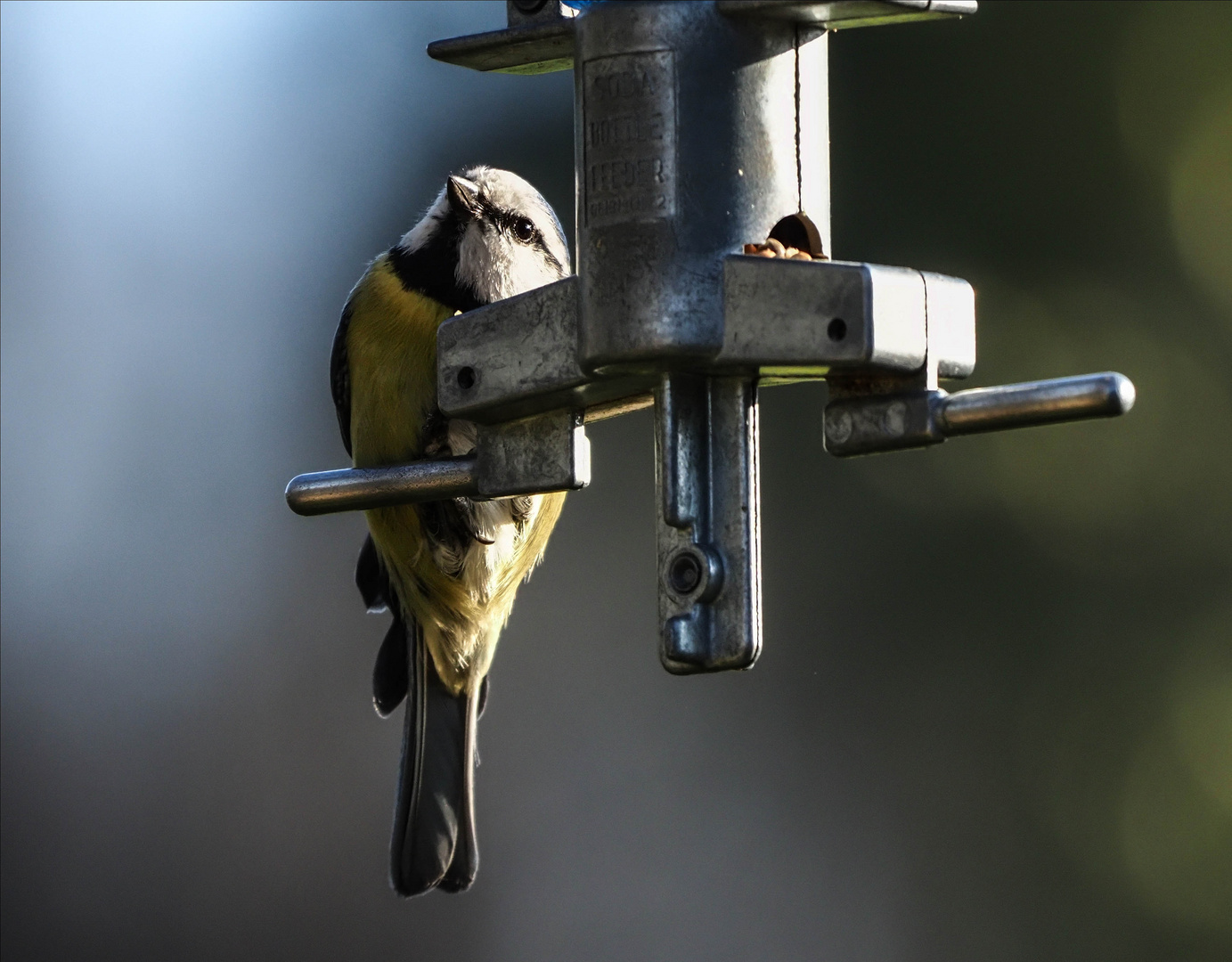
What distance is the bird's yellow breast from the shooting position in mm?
2504

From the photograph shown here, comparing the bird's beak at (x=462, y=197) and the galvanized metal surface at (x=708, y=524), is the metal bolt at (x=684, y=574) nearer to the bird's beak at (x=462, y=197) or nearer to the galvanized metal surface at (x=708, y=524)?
the galvanized metal surface at (x=708, y=524)

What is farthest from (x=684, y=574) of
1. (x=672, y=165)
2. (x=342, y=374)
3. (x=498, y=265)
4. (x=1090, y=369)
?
(x=1090, y=369)

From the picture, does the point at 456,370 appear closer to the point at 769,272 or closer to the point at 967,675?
the point at 769,272

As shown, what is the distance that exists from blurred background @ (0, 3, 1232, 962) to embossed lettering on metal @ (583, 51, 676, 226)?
8.32 ft

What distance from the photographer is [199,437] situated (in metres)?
5.81

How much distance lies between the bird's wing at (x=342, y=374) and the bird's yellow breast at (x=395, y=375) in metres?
0.12

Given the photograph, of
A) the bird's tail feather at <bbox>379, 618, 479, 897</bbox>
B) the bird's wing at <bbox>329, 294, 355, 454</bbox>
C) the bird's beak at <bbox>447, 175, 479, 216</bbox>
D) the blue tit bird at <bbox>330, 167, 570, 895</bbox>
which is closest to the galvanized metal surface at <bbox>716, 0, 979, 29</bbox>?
the blue tit bird at <bbox>330, 167, 570, 895</bbox>

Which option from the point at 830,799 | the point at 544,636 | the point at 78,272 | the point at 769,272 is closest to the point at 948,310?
the point at 769,272

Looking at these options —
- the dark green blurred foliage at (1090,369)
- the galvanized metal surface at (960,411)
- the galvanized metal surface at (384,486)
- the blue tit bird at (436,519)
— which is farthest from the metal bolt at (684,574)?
the dark green blurred foliage at (1090,369)

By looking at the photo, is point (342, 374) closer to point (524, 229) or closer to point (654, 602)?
point (524, 229)

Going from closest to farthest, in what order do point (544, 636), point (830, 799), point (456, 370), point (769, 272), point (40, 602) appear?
point (769, 272)
point (456, 370)
point (830, 799)
point (544, 636)
point (40, 602)

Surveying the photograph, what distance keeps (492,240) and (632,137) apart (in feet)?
3.72

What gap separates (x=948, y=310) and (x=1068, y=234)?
2673 mm

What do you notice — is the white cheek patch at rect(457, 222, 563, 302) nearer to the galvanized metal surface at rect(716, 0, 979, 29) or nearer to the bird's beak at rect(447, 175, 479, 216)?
the bird's beak at rect(447, 175, 479, 216)
